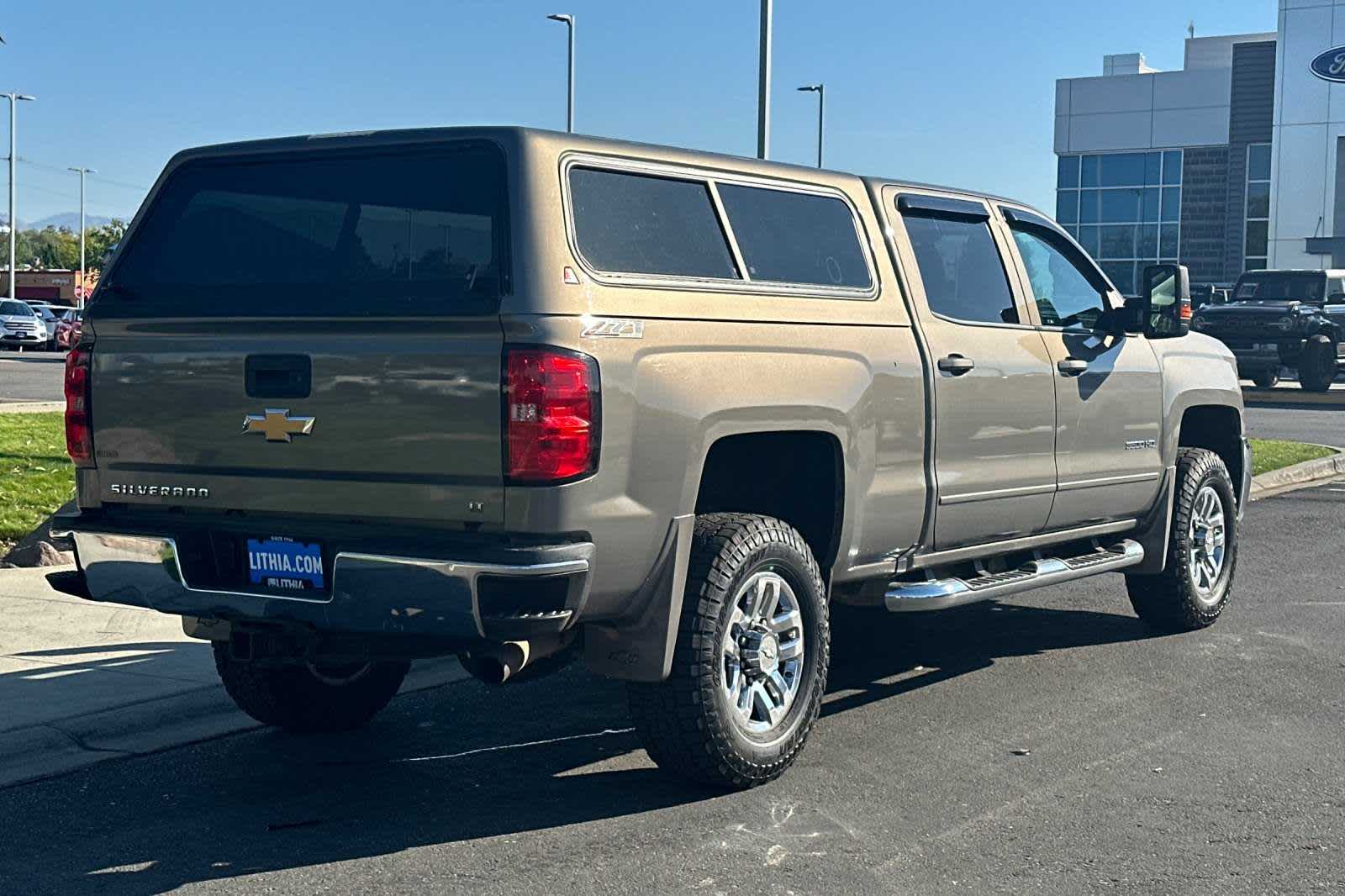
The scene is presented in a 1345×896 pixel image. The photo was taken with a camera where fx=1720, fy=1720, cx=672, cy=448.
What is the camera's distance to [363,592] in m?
4.92

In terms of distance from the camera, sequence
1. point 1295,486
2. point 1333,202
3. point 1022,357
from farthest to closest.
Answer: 1. point 1333,202
2. point 1295,486
3. point 1022,357

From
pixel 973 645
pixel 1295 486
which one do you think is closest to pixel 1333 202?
pixel 1295 486

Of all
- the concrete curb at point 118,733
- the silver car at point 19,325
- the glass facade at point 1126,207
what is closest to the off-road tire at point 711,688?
the concrete curb at point 118,733

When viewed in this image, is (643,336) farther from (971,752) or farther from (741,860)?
(971,752)

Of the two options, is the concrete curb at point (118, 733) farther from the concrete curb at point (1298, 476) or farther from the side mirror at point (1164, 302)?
the concrete curb at point (1298, 476)

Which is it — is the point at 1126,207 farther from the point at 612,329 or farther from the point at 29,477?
the point at 612,329

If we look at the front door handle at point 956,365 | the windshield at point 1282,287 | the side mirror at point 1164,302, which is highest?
the windshield at point 1282,287

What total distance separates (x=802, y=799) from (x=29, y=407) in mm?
15982

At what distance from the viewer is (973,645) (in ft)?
26.7

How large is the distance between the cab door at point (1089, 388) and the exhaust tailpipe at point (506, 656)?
299 cm

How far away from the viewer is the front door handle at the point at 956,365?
21.3 ft

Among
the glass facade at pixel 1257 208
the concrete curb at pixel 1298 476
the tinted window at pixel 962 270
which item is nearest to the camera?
the tinted window at pixel 962 270

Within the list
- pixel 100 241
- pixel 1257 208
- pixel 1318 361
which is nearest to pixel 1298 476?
pixel 1318 361

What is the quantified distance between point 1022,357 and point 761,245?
62.4 inches
